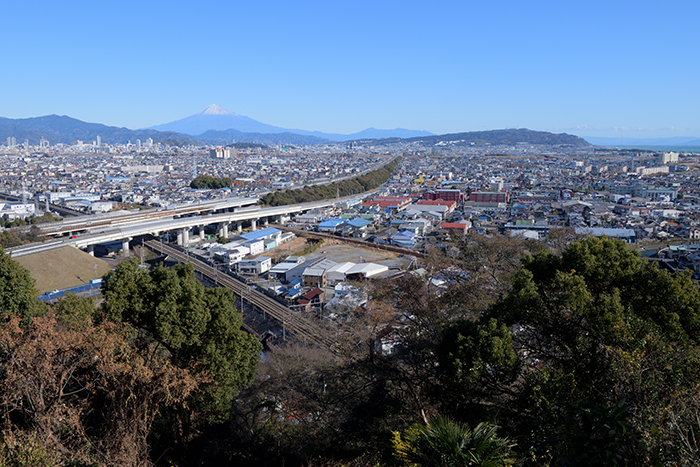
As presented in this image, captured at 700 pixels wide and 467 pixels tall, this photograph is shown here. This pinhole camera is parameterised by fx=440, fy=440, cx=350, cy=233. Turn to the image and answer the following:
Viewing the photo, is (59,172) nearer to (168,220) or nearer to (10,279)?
(168,220)

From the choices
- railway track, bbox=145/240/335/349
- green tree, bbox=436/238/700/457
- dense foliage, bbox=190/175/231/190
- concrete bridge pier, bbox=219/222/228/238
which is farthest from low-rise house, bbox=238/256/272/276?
dense foliage, bbox=190/175/231/190

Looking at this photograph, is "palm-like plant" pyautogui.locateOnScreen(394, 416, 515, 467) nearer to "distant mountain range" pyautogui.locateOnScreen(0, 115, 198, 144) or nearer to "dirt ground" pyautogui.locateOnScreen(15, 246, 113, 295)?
"dirt ground" pyautogui.locateOnScreen(15, 246, 113, 295)

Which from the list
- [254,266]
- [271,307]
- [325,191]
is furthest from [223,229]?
[325,191]

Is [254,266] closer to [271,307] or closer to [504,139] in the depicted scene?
[271,307]

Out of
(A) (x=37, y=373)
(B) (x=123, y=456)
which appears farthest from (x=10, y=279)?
(B) (x=123, y=456)

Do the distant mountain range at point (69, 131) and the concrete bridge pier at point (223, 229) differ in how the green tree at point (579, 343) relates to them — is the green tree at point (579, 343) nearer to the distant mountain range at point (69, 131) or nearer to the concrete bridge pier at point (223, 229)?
the concrete bridge pier at point (223, 229)

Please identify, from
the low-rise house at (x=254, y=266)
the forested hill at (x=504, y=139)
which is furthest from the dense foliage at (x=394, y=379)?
the forested hill at (x=504, y=139)

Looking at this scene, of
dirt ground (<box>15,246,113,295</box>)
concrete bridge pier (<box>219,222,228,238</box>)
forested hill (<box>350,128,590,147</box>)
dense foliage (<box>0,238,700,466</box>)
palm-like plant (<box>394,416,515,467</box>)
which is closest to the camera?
palm-like plant (<box>394,416,515,467</box>)
